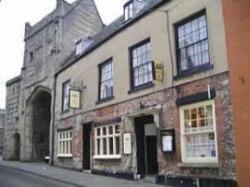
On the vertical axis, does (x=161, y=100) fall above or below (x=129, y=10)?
below

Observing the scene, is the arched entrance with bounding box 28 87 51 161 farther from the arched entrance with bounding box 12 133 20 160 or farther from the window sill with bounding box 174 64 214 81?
the window sill with bounding box 174 64 214 81

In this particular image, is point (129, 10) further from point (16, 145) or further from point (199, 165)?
point (16, 145)

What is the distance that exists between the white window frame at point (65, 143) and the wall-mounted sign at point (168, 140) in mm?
9915

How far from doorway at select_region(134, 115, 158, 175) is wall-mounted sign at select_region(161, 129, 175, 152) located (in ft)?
6.53

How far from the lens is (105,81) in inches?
797

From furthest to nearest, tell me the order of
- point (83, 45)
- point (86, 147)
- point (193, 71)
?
point (83, 45), point (86, 147), point (193, 71)

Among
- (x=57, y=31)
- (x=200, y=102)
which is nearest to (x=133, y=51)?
(x=200, y=102)

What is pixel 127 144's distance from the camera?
1717cm

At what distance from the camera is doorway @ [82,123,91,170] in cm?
2175

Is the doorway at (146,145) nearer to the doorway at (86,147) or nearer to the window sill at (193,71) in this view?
the window sill at (193,71)

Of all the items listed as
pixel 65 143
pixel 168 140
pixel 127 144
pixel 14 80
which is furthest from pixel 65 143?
pixel 14 80

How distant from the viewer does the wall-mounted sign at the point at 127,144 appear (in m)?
17.0

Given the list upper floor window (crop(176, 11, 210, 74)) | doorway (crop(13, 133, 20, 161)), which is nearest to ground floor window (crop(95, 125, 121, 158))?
upper floor window (crop(176, 11, 210, 74))

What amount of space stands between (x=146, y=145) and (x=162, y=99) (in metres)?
2.73
